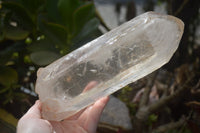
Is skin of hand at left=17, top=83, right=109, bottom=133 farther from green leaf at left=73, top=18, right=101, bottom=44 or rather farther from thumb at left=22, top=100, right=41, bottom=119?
green leaf at left=73, top=18, right=101, bottom=44

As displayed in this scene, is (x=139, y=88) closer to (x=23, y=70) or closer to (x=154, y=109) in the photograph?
(x=154, y=109)

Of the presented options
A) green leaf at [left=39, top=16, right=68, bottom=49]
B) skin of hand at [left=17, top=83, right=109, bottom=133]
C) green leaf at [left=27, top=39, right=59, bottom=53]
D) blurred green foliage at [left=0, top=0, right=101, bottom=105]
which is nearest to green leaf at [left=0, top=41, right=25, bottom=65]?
blurred green foliage at [left=0, top=0, right=101, bottom=105]

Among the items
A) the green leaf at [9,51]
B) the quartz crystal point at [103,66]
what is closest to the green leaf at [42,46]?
the green leaf at [9,51]

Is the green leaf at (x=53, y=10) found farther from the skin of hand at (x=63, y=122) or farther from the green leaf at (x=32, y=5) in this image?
the skin of hand at (x=63, y=122)

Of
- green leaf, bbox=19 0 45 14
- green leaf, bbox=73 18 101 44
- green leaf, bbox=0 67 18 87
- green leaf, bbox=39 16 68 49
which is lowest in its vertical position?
green leaf, bbox=0 67 18 87

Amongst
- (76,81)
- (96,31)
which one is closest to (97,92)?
(76,81)

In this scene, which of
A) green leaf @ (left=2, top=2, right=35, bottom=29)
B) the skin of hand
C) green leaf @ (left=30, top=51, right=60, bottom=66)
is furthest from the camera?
green leaf @ (left=2, top=2, right=35, bottom=29)

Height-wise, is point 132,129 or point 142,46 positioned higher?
point 142,46
